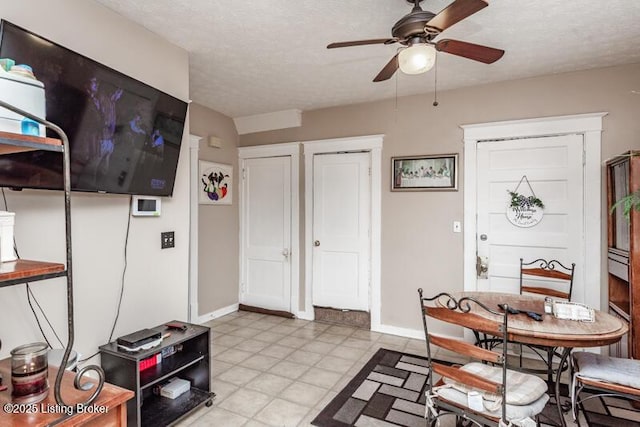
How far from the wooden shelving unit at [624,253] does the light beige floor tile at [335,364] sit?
2.03 m

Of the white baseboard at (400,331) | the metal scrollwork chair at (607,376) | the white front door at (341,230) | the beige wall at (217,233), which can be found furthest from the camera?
the beige wall at (217,233)

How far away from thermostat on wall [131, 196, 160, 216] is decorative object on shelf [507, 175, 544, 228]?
3051 mm

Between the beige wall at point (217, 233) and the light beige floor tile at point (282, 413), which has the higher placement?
the beige wall at point (217, 233)

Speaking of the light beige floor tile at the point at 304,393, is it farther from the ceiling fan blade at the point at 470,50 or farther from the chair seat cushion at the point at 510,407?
the ceiling fan blade at the point at 470,50

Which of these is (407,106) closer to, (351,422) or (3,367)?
(351,422)

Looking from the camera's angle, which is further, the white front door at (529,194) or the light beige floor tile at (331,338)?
the light beige floor tile at (331,338)

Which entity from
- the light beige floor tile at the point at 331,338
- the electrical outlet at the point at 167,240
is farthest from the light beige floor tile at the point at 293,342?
the electrical outlet at the point at 167,240

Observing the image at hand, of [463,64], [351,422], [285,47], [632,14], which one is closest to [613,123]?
[632,14]

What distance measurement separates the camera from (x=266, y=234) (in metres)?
4.60

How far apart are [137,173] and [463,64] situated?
2634mm

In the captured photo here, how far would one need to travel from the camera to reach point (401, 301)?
3.84m

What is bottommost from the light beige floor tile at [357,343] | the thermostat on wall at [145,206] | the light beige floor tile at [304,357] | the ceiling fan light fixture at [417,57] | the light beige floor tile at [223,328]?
the light beige floor tile at [304,357]

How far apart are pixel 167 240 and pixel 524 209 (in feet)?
10.1

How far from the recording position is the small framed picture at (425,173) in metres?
3.59
